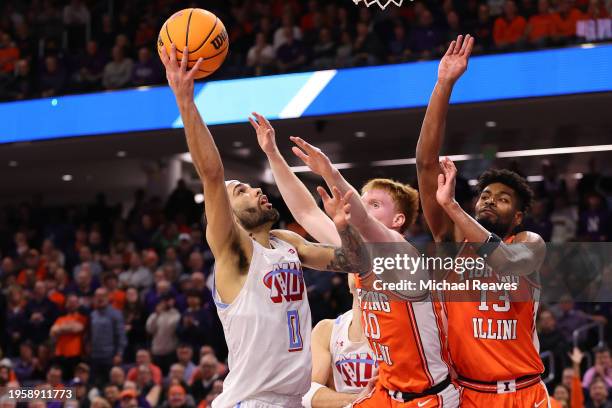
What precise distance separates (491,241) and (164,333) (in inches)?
330

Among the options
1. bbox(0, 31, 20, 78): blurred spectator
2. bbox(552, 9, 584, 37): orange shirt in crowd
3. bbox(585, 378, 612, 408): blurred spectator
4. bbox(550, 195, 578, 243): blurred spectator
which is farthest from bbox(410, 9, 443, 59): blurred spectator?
bbox(0, 31, 20, 78): blurred spectator

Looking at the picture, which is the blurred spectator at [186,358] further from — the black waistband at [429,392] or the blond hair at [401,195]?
the black waistband at [429,392]

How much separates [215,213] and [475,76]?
8489 mm

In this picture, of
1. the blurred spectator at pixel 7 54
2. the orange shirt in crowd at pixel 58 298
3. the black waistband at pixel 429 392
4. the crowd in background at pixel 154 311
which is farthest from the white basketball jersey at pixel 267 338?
the blurred spectator at pixel 7 54

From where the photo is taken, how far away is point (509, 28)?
12883 millimetres

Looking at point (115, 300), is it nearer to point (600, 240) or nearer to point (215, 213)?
point (600, 240)

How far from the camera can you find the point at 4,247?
17.5 metres

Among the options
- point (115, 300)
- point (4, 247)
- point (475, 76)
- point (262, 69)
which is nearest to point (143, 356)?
point (115, 300)

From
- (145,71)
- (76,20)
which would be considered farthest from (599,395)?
(76,20)

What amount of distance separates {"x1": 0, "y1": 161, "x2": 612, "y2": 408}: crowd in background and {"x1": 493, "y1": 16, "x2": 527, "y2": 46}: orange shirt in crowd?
191 centimetres

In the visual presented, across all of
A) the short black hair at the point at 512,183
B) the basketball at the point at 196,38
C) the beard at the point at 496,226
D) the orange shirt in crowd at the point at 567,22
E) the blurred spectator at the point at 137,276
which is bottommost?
the beard at the point at 496,226

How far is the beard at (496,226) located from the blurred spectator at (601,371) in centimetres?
470

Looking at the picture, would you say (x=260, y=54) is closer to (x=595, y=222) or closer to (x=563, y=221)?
(x=563, y=221)

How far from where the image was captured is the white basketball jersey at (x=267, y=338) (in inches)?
195
